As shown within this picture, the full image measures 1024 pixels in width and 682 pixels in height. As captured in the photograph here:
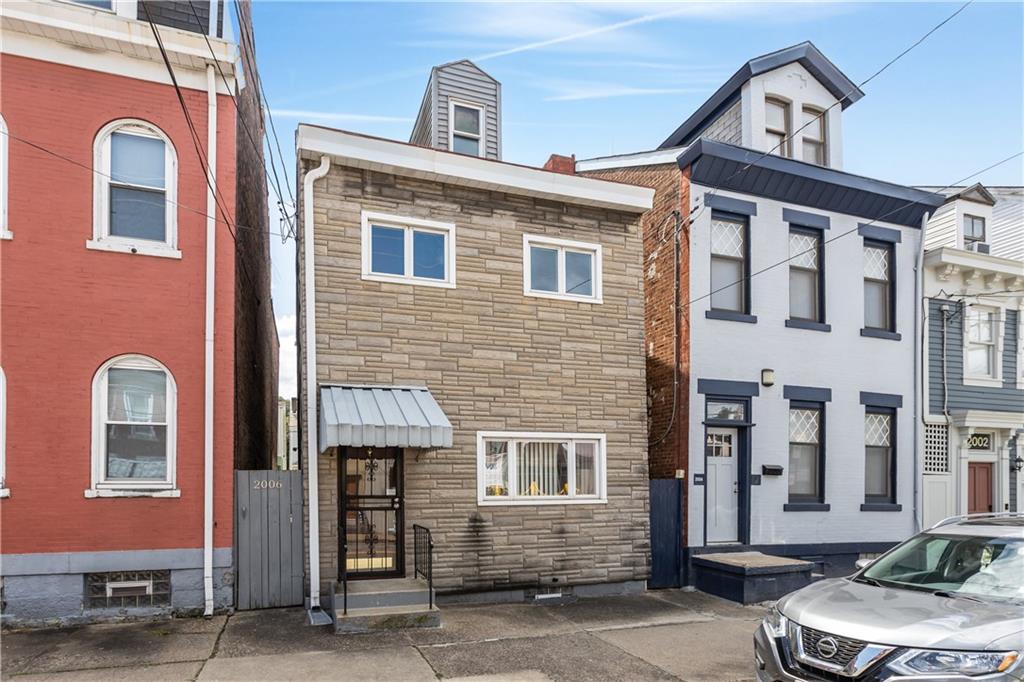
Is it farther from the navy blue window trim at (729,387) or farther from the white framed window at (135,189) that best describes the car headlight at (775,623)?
the white framed window at (135,189)

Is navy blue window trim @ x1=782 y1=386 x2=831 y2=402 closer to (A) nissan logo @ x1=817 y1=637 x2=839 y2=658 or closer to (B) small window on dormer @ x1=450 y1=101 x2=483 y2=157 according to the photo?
(B) small window on dormer @ x1=450 y1=101 x2=483 y2=157

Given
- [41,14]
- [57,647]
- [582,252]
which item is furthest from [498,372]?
[41,14]

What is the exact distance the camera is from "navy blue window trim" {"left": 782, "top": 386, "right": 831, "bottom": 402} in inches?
504

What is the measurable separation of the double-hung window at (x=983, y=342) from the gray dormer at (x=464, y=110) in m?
10.5

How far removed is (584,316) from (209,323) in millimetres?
5410

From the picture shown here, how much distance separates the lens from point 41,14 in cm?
850

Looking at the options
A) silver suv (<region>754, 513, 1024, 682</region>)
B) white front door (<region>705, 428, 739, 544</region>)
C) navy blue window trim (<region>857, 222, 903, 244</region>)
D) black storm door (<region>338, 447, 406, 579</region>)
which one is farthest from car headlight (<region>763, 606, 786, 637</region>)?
navy blue window trim (<region>857, 222, 903, 244</region>)

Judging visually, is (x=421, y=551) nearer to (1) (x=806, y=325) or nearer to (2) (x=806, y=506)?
(2) (x=806, y=506)

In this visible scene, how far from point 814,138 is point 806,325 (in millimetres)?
3835

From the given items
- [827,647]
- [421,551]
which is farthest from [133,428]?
[827,647]

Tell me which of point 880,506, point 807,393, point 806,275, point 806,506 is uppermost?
point 806,275

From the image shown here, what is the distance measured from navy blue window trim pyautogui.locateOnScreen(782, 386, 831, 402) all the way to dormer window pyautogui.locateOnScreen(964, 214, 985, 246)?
5.62 m

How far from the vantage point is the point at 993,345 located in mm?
15219

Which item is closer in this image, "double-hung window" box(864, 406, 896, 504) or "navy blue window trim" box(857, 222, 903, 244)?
"double-hung window" box(864, 406, 896, 504)
